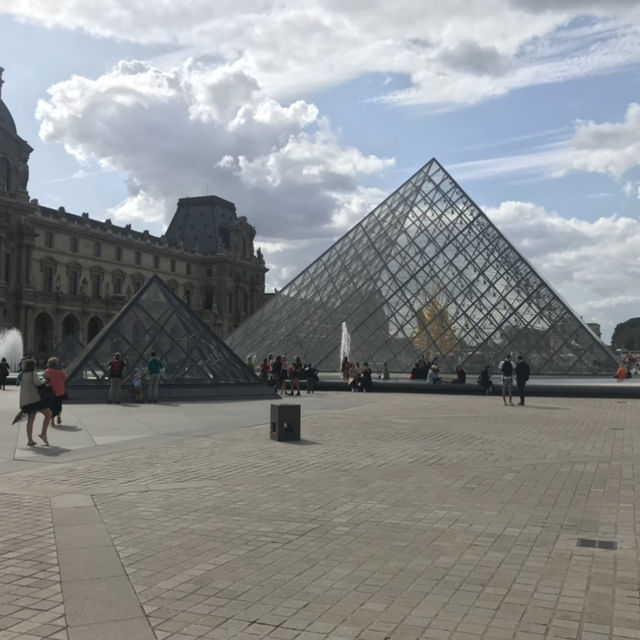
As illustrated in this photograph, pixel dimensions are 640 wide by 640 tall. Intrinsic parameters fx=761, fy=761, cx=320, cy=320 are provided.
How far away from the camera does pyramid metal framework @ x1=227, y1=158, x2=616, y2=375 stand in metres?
28.5

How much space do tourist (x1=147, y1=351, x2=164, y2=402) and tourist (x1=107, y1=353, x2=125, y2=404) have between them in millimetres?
719

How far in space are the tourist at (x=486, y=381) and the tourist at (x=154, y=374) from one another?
1024 centimetres

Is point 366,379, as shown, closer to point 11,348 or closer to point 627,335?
point 11,348

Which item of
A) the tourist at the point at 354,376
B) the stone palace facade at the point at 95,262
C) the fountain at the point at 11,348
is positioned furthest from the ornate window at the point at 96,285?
the tourist at the point at 354,376

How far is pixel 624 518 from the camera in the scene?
20.2ft

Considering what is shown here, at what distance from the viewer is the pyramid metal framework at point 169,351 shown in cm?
2027

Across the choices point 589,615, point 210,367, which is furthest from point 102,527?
point 210,367

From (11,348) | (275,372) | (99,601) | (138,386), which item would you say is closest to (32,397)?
(99,601)

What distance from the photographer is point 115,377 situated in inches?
721

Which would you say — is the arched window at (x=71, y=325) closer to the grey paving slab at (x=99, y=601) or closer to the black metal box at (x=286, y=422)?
the black metal box at (x=286, y=422)

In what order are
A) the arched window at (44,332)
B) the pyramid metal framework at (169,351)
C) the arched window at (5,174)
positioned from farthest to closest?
the arched window at (44,332), the arched window at (5,174), the pyramid metal framework at (169,351)

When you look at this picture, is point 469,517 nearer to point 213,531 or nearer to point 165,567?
point 213,531

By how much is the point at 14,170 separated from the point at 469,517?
67547 mm

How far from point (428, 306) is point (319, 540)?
81.5 feet
